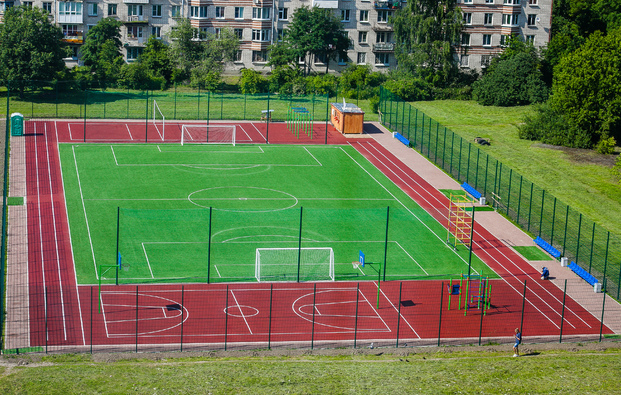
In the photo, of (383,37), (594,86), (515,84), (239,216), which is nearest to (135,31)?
(383,37)

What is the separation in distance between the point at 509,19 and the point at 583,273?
61736 millimetres

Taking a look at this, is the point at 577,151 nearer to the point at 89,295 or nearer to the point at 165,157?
the point at 165,157

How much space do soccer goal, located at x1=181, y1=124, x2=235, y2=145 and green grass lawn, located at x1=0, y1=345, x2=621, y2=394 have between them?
3781cm

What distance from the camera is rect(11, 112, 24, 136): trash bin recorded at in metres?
66.6

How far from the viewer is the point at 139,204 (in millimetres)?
53438

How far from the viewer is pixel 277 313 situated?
126ft

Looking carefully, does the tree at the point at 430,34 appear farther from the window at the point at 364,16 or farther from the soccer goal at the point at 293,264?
the soccer goal at the point at 293,264

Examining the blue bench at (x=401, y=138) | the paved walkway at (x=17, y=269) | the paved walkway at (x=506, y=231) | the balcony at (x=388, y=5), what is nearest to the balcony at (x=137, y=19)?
the balcony at (x=388, y=5)

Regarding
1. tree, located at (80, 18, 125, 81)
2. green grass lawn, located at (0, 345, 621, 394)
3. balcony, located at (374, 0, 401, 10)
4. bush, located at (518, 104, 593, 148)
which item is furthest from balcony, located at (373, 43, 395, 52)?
green grass lawn, located at (0, 345, 621, 394)

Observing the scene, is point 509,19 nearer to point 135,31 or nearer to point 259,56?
point 259,56

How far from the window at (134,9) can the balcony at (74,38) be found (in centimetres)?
561

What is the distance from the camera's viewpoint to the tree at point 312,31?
92.9 m

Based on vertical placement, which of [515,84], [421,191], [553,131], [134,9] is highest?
[134,9]

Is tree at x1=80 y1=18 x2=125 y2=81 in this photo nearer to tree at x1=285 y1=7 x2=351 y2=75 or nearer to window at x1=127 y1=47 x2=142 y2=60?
window at x1=127 y1=47 x2=142 y2=60
